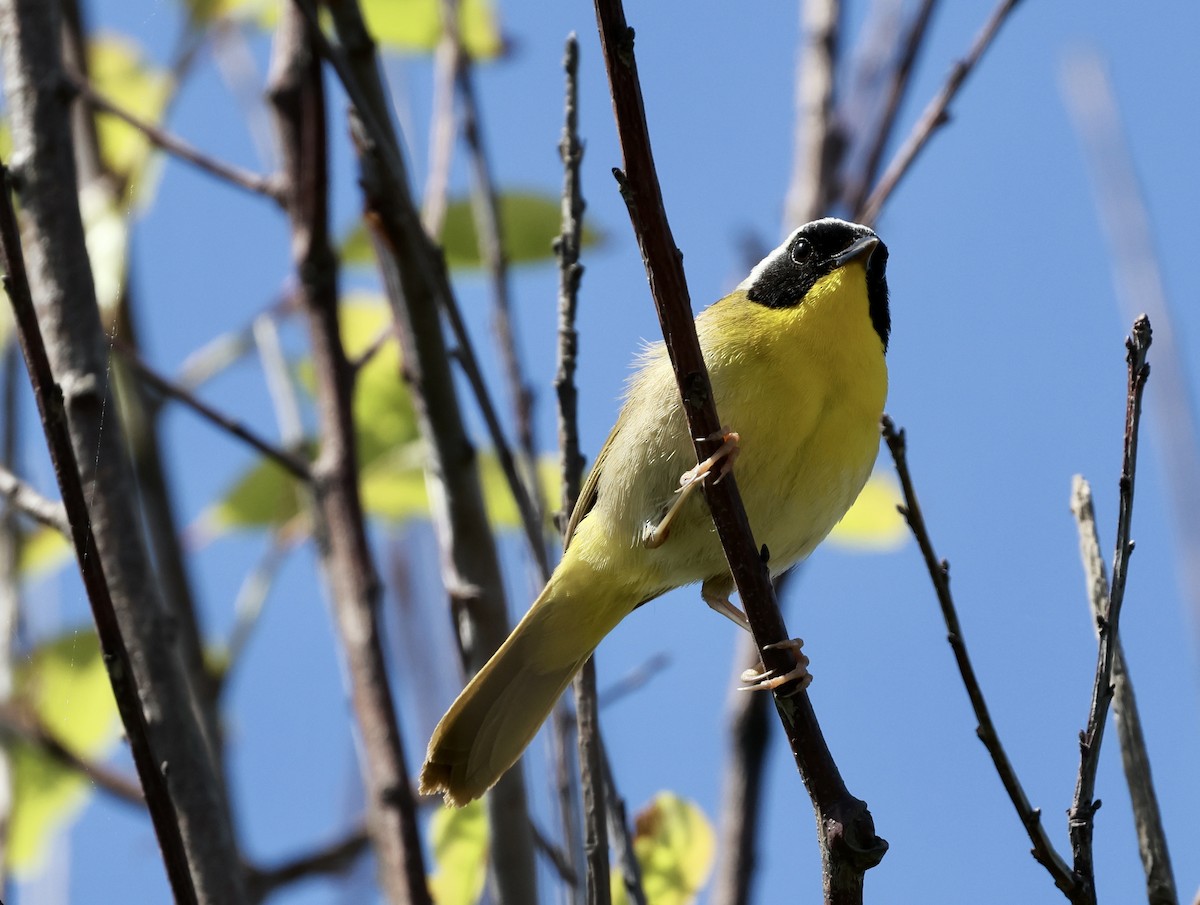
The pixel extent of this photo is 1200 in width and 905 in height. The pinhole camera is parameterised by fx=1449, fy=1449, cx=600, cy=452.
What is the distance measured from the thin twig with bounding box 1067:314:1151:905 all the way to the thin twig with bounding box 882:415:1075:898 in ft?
0.12

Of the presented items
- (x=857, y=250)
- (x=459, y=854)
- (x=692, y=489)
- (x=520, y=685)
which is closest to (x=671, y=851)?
(x=459, y=854)

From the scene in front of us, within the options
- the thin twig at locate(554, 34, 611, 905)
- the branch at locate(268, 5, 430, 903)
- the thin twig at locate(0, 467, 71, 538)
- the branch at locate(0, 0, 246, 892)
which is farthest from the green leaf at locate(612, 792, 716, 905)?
the thin twig at locate(0, 467, 71, 538)

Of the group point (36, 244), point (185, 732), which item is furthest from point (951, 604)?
point (36, 244)

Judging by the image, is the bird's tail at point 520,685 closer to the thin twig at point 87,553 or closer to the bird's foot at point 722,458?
the bird's foot at point 722,458

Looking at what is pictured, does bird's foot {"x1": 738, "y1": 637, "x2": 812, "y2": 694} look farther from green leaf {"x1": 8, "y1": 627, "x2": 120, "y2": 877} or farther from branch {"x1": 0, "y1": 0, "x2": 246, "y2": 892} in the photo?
green leaf {"x1": 8, "y1": 627, "x2": 120, "y2": 877}

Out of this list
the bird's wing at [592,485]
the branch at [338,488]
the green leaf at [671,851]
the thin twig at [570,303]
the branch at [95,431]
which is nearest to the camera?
the branch at [95,431]

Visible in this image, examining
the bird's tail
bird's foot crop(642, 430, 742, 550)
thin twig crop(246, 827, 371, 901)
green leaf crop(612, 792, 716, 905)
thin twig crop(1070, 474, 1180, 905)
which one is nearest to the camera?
thin twig crop(1070, 474, 1180, 905)

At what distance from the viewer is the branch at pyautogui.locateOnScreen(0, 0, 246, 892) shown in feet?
8.11

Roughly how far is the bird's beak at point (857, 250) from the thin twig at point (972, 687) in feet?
4.67

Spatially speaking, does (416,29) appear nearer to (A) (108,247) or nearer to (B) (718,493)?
(A) (108,247)

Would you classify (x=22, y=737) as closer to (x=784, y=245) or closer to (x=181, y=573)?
(x=181, y=573)

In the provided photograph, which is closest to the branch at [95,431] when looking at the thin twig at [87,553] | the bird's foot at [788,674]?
the thin twig at [87,553]

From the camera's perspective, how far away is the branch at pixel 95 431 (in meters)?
2.47

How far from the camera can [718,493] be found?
7.19ft
